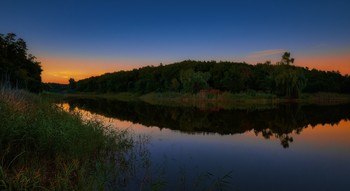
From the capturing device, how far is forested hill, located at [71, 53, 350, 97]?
6198 cm

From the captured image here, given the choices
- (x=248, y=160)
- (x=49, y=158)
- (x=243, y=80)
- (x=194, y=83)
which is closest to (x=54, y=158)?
(x=49, y=158)

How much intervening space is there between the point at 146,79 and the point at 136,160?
314ft

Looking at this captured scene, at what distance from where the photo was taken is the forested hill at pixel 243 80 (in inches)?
2440

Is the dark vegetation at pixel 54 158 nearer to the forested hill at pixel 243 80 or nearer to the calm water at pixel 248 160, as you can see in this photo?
the calm water at pixel 248 160

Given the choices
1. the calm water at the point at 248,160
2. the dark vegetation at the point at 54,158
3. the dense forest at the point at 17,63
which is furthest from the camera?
the dense forest at the point at 17,63

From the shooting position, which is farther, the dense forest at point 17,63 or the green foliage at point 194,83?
the green foliage at point 194,83

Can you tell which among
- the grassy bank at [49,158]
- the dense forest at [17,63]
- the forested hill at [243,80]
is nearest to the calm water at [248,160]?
the grassy bank at [49,158]

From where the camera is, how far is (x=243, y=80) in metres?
72.5

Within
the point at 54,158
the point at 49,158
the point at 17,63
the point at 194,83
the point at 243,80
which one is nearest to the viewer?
the point at 49,158

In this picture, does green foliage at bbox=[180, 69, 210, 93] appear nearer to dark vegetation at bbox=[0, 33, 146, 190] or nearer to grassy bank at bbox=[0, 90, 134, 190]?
dark vegetation at bbox=[0, 33, 146, 190]

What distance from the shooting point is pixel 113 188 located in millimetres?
7637

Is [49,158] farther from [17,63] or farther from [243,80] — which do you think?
[243,80]

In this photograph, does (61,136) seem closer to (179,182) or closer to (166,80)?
(179,182)

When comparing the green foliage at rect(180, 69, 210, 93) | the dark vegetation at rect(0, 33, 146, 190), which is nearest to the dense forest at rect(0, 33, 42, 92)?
the dark vegetation at rect(0, 33, 146, 190)
